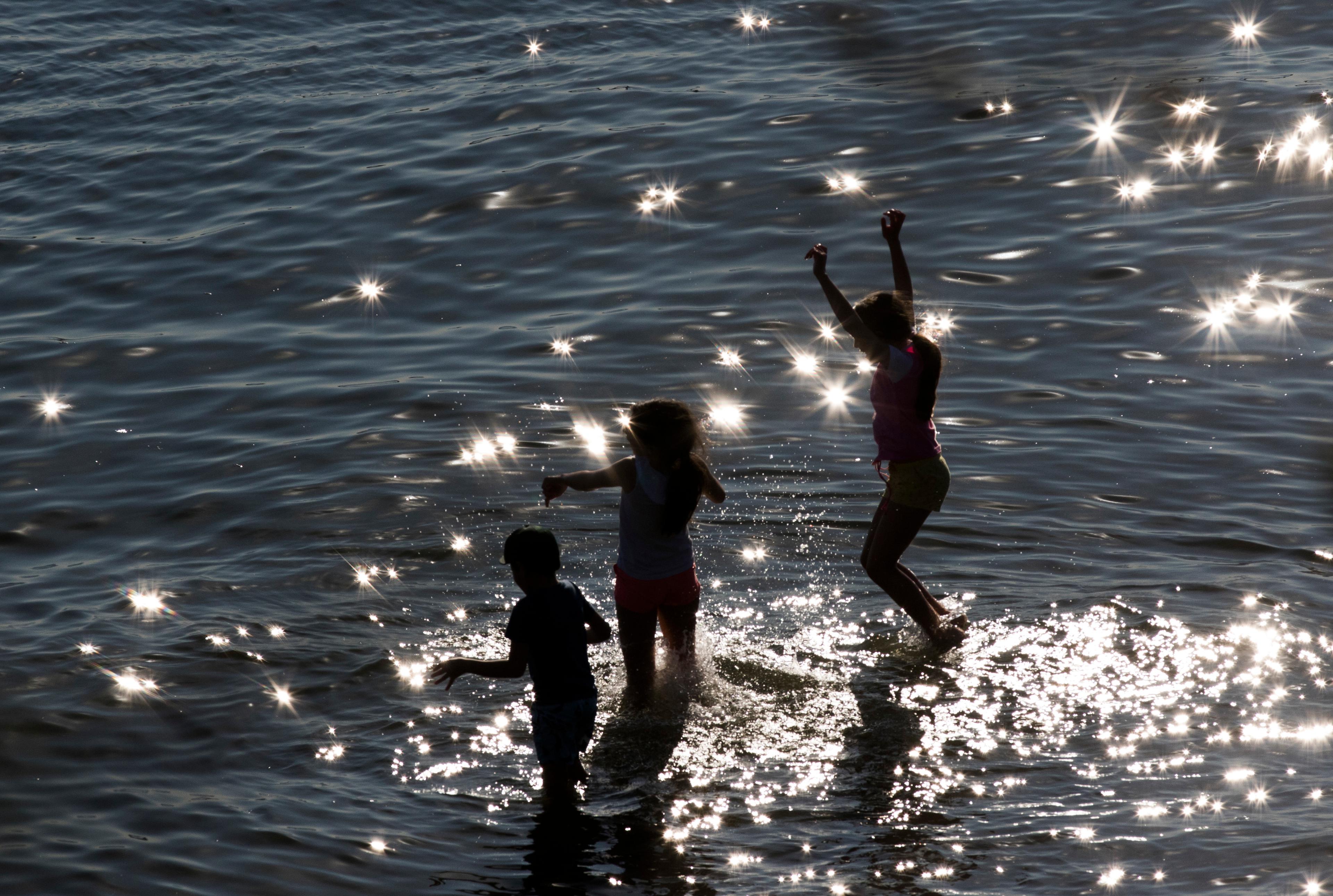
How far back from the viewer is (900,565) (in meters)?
7.97

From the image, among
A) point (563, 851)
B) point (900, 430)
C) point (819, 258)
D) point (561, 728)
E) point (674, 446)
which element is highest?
point (819, 258)

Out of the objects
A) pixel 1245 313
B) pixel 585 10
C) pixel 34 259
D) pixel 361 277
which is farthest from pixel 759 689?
pixel 585 10

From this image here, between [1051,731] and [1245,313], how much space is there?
7207 millimetres

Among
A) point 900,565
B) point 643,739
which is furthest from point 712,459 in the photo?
point 643,739

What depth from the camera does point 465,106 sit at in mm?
21203

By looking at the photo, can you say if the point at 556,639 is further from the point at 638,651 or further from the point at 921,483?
the point at 921,483

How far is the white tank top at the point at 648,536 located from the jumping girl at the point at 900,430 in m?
1.30

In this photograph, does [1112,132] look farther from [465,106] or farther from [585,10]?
[585,10]

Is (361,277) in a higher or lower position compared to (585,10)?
lower

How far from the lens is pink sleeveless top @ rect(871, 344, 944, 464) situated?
7.71 metres

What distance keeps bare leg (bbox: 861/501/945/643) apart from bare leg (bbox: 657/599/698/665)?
3.63ft

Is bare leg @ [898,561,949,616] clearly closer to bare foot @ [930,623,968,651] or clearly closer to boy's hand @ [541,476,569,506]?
bare foot @ [930,623,968,651]

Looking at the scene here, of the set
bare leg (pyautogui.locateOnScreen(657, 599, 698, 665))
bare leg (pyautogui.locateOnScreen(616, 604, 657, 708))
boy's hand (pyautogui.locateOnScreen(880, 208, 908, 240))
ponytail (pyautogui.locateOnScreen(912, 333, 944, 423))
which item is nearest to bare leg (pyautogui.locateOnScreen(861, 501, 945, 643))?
ponytail (pyautogui.locateOnScreen(912, 333, 944, 423))

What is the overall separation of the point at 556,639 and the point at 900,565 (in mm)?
2358
